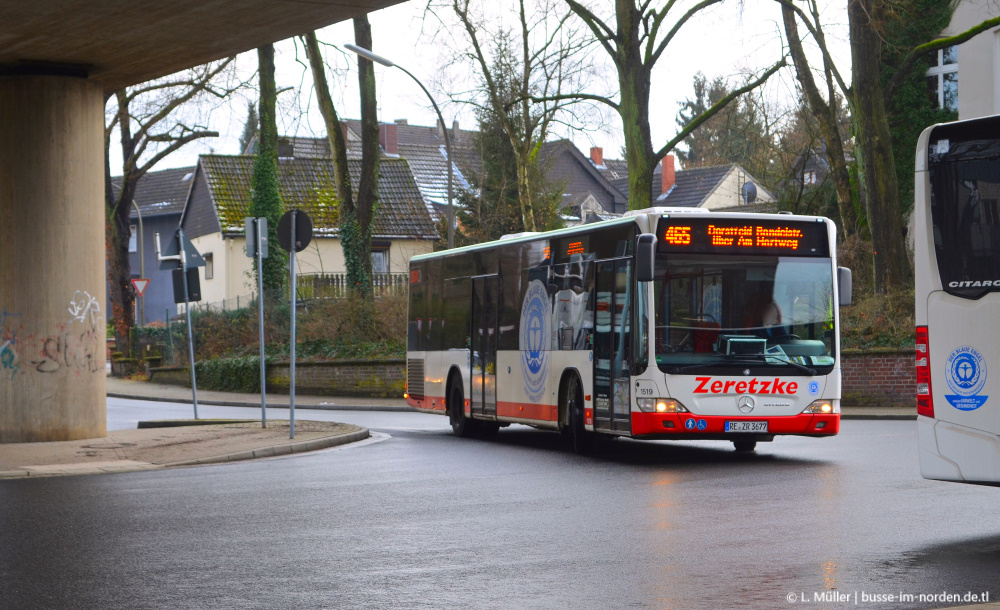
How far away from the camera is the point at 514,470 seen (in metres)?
14.4

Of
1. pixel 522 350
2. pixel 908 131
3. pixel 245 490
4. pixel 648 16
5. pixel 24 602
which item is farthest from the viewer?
pixel 908 131

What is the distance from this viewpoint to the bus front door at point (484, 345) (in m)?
18.8

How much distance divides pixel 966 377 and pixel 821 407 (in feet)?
20.7

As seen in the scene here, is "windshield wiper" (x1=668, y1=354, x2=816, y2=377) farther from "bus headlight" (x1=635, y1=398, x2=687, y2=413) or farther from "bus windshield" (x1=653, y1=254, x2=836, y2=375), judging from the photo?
"bus headlight" (x1=635, y1=398, x2=687, y2=413)

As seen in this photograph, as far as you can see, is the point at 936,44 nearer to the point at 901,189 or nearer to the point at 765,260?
the point at 901,189

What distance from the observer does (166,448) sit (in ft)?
56.9

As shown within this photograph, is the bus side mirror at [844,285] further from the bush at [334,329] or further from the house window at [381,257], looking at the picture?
the house window at [381,257]

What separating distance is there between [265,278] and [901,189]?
19.6 m

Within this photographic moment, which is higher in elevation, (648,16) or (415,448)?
(648,16)

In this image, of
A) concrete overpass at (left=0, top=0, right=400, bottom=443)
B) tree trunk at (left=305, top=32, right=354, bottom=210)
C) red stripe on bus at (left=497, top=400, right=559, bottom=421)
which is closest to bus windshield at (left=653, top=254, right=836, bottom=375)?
red stripe on bus at (left=497, top=400, right=559, bottom=421)

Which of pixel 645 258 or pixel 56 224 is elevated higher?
pixel 56 224

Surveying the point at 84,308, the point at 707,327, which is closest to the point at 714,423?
the point at 707,327

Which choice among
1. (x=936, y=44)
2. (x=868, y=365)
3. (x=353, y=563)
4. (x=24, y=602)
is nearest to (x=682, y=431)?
(x=353, y=563)

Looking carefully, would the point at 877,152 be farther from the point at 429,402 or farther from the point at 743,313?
the point at 743,313
